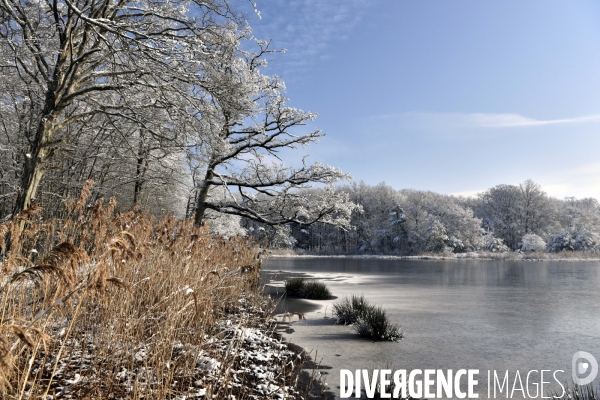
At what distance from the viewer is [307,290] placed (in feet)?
34.2

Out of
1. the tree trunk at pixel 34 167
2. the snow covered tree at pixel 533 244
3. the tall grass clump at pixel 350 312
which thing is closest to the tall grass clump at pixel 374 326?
the tall grass clump at pixel 350 312

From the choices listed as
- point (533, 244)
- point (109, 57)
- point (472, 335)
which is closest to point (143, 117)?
point (109, 57)

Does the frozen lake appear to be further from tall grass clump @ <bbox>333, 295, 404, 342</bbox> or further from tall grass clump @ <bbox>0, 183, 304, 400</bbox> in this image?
tall grass clump @ <bbox>0, 183, 304, 400</bbox>

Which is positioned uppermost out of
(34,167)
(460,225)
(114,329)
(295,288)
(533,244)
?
(460,225)

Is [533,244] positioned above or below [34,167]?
below

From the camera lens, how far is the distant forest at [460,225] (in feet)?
161

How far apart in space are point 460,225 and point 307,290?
50.3 metres

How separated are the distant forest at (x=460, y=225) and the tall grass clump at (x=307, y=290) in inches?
1353

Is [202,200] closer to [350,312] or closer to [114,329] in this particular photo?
[350,312]

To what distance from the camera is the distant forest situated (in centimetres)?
4900

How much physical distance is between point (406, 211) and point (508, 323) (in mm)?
56201

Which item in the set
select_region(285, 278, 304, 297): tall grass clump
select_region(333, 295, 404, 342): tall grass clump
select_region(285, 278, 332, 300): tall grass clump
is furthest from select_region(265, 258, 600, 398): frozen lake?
select_region(285, 278, 304, 297): tall grass clump

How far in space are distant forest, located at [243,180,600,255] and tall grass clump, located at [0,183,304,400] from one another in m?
41.1

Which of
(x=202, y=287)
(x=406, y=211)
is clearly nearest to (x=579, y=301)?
(x=202, y=287)
